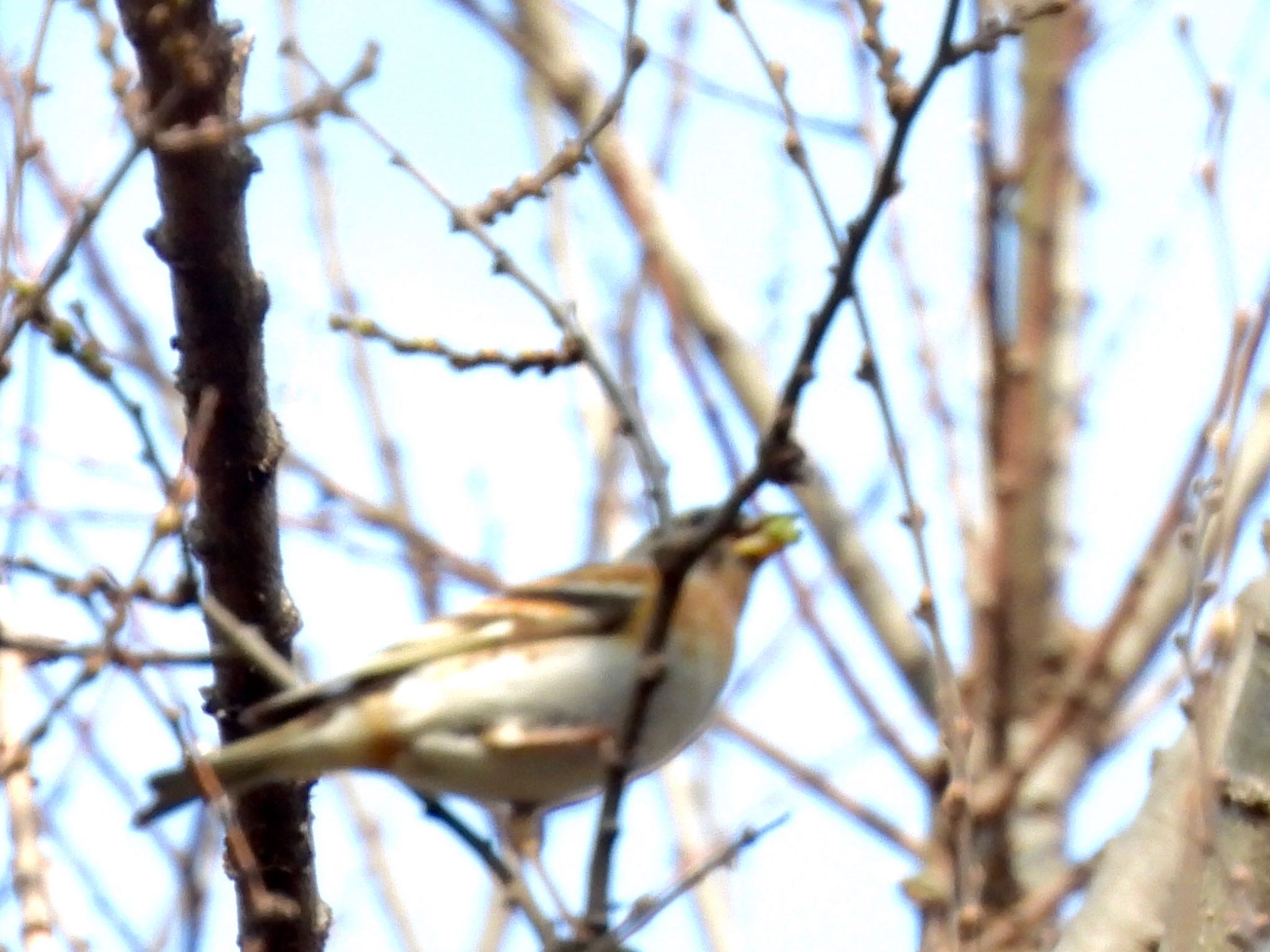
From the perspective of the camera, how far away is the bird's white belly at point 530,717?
8.74ft

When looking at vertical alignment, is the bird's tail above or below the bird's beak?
below

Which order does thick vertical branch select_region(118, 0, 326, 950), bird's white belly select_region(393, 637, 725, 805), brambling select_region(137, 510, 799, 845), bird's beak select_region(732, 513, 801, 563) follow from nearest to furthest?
thick vertical branch select_region(118, 0, 326, 950)
brambling select_region(137, 510, 799, 845)
bird's white belly select_region(393, 637, 725, 805)
bird's beak select_region(732, 513, 801, 563)

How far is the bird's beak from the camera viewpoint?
11.2 feet

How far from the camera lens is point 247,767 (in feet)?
8.23

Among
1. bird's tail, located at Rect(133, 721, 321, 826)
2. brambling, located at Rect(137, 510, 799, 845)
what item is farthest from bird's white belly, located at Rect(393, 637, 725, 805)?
bird's tail, located at Rect(133, 721, 321, 826)

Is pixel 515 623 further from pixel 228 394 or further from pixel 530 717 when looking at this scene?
pixel 228 394

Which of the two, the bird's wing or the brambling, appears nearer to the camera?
the brambling

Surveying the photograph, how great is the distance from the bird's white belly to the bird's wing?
21mm

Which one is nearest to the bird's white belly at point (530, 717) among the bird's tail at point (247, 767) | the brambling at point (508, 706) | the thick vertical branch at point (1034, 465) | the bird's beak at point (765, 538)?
the brambling at point (508, 706)

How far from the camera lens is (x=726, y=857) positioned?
2084 millimetres

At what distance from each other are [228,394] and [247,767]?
21.5 inches

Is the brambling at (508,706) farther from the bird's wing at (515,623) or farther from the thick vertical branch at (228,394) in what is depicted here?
the thick vertical branch at (228,394)

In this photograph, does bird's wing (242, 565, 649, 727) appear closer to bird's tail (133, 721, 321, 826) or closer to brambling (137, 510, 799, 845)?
brambling (137, 510, 799, 845)

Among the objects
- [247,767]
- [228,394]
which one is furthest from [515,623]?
[228,394]
